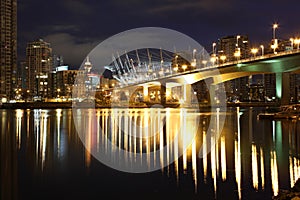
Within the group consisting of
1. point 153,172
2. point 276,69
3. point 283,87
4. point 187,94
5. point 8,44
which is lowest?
point 153,172

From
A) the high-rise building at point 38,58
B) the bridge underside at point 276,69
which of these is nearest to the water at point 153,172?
the bridge underside at point 276,69

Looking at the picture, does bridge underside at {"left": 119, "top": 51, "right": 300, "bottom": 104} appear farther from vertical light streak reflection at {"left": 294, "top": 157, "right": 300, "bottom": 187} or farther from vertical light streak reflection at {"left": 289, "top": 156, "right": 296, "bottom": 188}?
vertical light streak reflection at {"left": 294, "top": 157, "right": 300, "bottom": 187}

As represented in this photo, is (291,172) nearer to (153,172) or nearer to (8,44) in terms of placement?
(153,172)

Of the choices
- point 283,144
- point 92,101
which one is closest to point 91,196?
point 283,144

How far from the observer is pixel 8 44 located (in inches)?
4422

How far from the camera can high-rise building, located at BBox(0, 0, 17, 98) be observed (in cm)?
10919

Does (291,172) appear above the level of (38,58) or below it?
below

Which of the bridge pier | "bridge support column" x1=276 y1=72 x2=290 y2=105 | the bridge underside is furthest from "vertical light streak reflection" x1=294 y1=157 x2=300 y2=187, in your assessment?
the bridge pier

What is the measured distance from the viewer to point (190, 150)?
581 inches

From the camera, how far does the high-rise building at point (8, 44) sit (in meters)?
109

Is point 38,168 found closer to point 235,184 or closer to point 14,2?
point 235,184

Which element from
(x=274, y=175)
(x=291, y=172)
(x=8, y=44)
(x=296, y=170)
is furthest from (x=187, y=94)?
(x=274, y=175)

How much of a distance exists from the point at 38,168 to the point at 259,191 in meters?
6.76

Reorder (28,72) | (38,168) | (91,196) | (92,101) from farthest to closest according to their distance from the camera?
(28,72)
(92,101)
(38,168)
(91,196)
